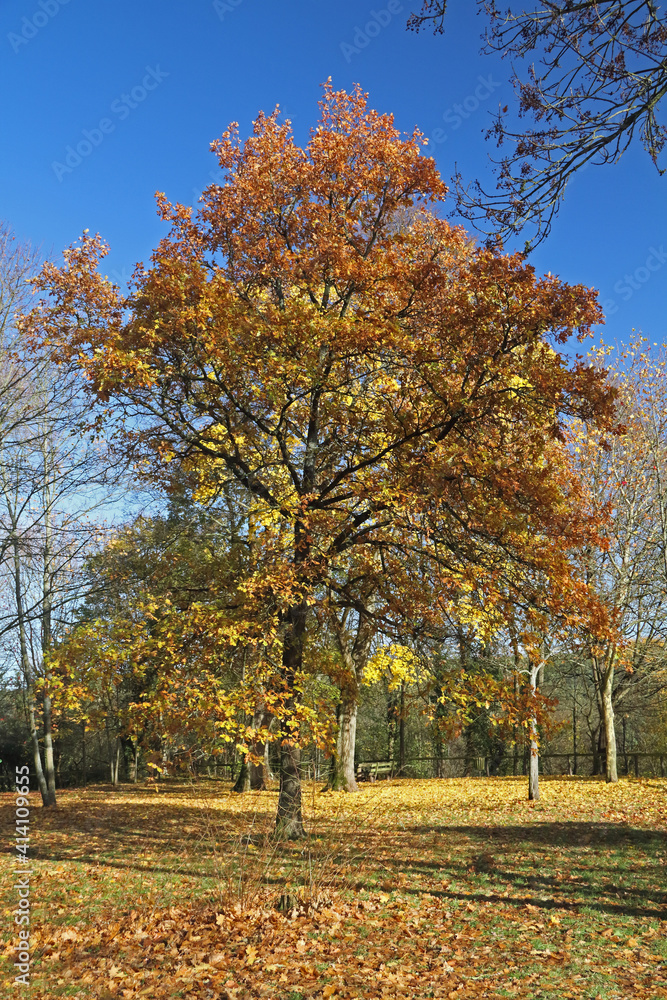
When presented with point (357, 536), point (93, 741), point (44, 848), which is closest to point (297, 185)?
point (357, 536)

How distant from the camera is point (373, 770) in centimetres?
2709

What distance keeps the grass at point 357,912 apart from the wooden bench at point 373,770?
13006 mm

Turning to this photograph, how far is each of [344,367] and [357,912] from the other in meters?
7.75

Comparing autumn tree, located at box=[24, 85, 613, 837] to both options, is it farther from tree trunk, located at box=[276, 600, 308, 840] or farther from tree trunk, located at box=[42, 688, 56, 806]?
tree trunk, located at box=[42, 688, 56, 806]

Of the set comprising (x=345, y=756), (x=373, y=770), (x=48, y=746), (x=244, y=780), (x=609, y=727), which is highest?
(x=48, y=746)

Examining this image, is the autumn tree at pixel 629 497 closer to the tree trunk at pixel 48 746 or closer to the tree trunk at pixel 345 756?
the tree trunk at pixel 345 756

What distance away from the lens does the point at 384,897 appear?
7.89 metres

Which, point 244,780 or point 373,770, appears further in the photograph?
point 373,770

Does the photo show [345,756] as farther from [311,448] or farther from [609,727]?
[311,448]

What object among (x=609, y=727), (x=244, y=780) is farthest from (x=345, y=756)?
(x=609, y=727)

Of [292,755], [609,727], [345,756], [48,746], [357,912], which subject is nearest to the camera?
[357,912]

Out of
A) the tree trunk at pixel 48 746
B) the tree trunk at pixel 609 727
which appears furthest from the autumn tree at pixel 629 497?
the tree trunk at pixel 48 746

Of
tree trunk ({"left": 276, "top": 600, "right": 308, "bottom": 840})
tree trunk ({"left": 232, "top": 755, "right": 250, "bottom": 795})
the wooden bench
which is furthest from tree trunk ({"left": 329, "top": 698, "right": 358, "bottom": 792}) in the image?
tree trunk ({"left": 276, "top": 600, "right": 308, "bottom": 840})

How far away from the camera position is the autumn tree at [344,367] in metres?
9.36
